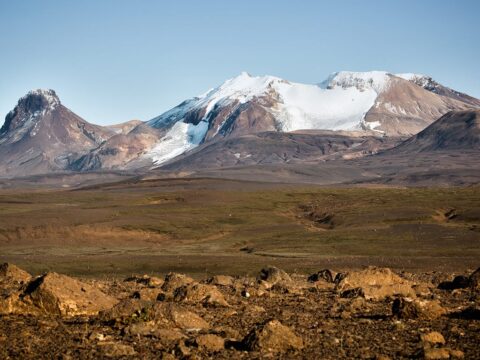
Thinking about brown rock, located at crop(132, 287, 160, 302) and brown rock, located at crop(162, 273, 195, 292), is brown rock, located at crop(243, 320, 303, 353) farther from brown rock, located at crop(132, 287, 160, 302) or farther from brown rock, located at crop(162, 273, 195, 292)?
brown rock, located at crop(162, 273, 195, 292)

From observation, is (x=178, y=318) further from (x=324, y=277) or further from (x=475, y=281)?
(x=324, y=277)

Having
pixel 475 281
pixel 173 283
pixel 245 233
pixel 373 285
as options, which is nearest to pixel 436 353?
pixel 373 285

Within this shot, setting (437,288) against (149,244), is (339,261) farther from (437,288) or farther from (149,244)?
(149,244)

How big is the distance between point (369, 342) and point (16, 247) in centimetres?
5512

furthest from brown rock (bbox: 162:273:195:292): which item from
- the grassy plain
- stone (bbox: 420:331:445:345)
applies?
the grassy plain

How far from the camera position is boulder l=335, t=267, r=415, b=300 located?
75.6 ft

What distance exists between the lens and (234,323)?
18422 mm

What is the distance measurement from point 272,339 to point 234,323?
2.95m

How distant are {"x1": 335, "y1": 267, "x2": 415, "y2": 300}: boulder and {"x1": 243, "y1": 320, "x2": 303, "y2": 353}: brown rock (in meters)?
7.11

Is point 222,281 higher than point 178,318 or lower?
lower

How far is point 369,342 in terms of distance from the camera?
634 inches

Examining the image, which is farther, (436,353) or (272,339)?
(272,339)

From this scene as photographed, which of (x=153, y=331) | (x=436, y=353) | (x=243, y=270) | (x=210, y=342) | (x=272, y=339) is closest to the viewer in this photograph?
(x=436, y=353)

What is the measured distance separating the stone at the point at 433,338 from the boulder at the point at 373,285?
6.31 m
